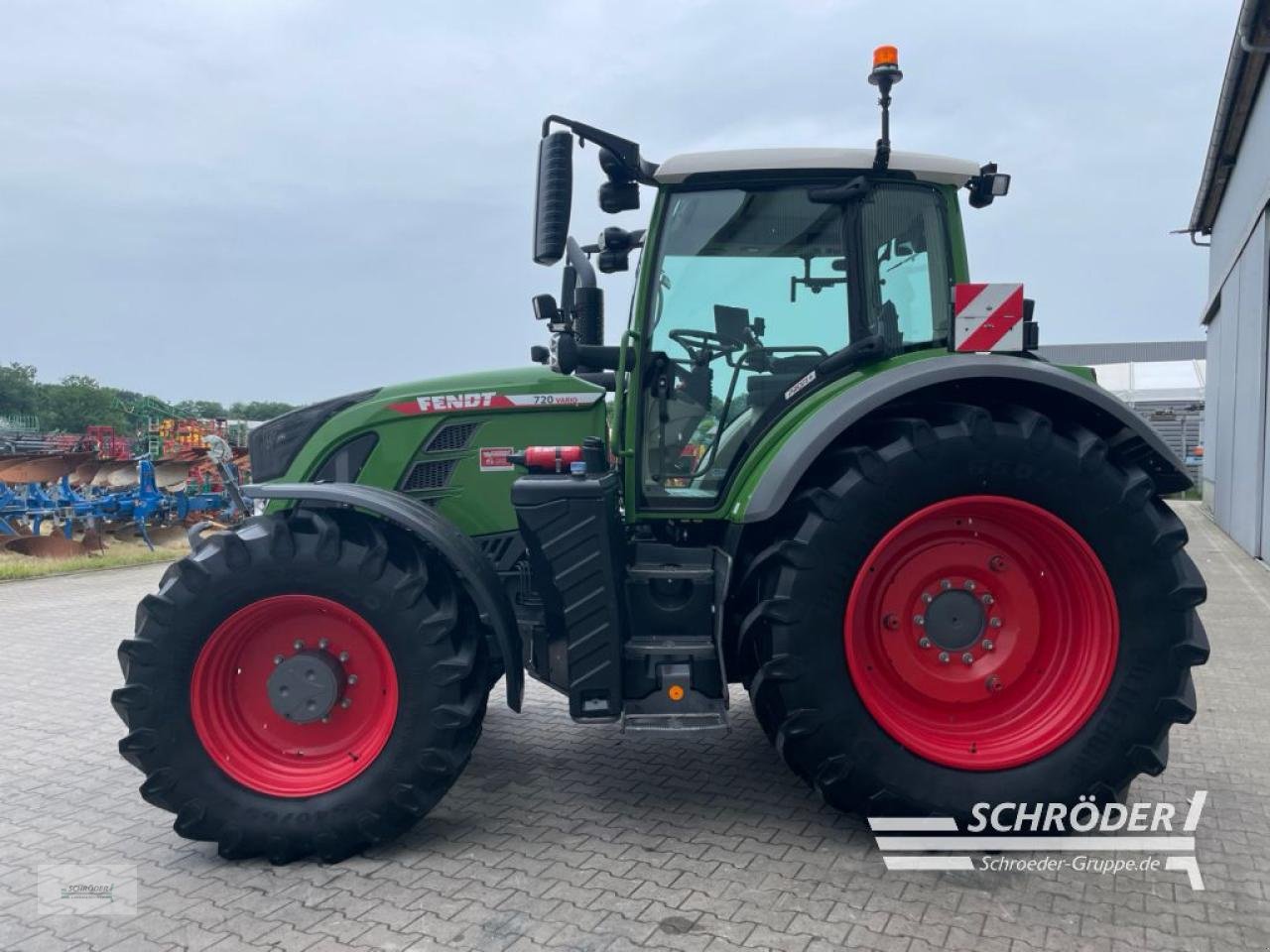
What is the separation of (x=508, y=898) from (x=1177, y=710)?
229cm

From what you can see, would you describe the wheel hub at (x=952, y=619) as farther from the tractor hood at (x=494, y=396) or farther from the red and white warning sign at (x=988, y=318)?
the tractor hood at (x=494, y=396)

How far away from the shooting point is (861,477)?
9.98 feet

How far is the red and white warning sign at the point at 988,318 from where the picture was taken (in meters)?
→ 3.30

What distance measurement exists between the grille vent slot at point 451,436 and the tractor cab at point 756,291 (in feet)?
1.70

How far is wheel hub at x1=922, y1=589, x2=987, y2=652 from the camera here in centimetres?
321

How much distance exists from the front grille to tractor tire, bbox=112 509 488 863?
583mm

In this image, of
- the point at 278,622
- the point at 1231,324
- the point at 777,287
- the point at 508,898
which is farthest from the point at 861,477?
the point at 1231,324

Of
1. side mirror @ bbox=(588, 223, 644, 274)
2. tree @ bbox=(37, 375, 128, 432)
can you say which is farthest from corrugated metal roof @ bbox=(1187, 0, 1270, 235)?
tree @ bbox=(37, 375, 128, 432)

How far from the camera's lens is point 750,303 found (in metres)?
3.57

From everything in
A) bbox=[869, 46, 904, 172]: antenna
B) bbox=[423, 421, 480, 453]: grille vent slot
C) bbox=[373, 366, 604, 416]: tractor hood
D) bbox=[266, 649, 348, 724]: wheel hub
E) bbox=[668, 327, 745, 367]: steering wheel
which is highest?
bbox=[869, 46, 904, 172]: antenna

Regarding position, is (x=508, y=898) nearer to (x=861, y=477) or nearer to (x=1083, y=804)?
(x=861, y=477)

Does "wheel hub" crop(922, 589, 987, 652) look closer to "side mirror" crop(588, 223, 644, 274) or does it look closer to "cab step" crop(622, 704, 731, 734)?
"cab step" crop(622, 704, 731, 734)

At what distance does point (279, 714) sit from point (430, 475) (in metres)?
1.11

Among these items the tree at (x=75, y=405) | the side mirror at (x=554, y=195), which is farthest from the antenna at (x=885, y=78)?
the tree at (x=75, y=405)
